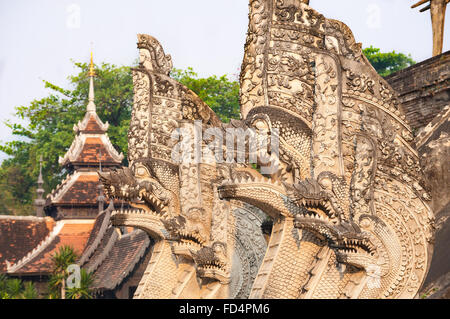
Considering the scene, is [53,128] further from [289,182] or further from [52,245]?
[289,182]

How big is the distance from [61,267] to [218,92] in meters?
10.9

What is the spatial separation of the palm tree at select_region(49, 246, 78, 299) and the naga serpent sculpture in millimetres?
13137

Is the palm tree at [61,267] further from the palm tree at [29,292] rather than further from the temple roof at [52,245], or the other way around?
the temple roof at [52,245]

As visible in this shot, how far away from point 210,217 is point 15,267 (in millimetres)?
17519

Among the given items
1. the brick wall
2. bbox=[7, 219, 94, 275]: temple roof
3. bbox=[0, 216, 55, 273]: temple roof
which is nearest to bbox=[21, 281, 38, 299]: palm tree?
bbox=[7, 219, 94, 275]: temple roof

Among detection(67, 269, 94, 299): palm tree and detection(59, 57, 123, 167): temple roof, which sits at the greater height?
detection(59, 57, 123, 167): temple roof

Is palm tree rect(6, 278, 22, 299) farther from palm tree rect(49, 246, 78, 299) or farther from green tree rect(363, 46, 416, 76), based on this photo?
green tree rect(363, 46, 416, 76)

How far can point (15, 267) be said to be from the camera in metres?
33.4

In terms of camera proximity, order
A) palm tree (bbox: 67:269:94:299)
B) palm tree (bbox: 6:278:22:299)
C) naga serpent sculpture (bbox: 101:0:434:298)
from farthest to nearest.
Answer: palm tree (bbox: 6:278:22:299)
palm tree (bbox: 67:269:94:299)
naga serpent sculpture (bbox: 101:0:434:298)

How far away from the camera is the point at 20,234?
119 feet

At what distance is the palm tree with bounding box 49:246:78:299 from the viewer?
30828mm

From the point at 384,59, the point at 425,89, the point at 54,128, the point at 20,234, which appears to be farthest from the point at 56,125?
the point at 425,89
